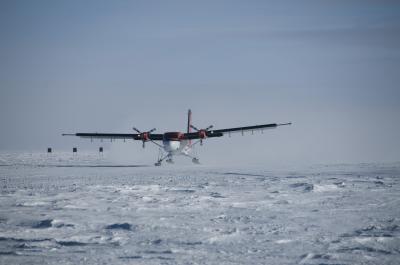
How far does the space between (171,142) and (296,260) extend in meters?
42.1

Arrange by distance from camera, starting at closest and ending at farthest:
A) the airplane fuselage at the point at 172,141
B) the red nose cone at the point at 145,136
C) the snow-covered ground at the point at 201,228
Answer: the snow-covered ground at the point at 201,228, the airplane fuselage at the point at 172,141, the red nose cone at the point at 145,136

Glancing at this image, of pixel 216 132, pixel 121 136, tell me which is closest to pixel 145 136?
pixel 121 136

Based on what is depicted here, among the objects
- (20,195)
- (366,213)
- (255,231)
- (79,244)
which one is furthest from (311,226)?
(20,195)

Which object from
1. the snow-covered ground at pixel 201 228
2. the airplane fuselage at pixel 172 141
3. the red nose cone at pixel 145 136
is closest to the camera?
the snow-covered ground at pixel 201 228

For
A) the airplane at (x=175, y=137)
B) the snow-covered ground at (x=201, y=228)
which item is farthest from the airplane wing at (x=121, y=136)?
the snow-covered ground at (x=201, y=228)

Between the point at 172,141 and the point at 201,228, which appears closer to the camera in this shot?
the point at 201,228

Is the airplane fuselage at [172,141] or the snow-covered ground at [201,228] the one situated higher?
the airplane fuselage at [172,141]

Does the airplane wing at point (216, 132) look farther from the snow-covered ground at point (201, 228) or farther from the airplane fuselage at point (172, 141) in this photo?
the snow-covered ground at point (201, 228)

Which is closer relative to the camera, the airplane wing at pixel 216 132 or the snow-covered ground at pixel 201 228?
the snow-covered ground at pixel 201 228

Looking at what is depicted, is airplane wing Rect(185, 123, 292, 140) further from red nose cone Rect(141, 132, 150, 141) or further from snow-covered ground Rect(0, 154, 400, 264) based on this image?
snow-covered ground Rect(0, 154, 400, 264)

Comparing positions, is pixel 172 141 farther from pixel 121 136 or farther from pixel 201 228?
pixel 201 228

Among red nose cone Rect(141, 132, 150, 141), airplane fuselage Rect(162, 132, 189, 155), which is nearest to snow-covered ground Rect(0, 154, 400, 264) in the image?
airplane fuselage Rect(162, 132, 189, 155)

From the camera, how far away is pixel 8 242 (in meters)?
9.37

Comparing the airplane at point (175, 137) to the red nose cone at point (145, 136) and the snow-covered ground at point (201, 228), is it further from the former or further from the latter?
the snow-covered ground at point (201, 228)
